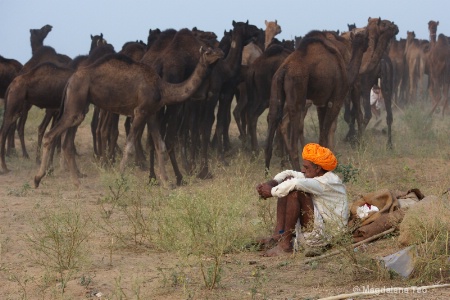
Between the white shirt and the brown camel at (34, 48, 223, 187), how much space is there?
15.4 feet

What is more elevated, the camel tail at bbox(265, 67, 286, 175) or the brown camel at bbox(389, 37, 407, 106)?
the brown camel at bbox(389, 37, 407, 106)

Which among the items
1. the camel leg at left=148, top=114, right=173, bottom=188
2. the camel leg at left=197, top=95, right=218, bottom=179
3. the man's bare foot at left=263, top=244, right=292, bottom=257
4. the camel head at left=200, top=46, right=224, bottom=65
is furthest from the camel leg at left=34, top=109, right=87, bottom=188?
the man's bare foot at left=263, top=244, right=292, bottom=257

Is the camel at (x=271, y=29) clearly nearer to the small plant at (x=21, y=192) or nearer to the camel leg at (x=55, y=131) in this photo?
the camel leg at (x=55, y=131)

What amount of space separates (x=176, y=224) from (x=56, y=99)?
22.4ft

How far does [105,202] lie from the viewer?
431 inches

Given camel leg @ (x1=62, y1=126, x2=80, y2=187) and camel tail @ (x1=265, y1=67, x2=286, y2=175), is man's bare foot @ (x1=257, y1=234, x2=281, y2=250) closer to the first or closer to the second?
camel tail @ (x1=265, y1=67, x2=286, y2=175)

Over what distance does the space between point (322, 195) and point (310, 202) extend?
13 cm

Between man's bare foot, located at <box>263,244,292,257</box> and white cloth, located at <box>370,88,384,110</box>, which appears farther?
white cloth, located at <box>370,88,384,110</box>

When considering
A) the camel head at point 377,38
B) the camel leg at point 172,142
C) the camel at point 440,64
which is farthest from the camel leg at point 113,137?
the camel at point 440,64

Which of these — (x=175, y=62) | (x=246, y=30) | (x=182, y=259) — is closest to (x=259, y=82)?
(x=246, y=30)

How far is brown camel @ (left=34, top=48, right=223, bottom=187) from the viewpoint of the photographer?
1241cm

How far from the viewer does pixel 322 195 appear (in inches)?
313

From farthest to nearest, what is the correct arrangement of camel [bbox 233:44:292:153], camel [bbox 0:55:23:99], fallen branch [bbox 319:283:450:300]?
camel [bbox 0:55:23:99] < camel [bbox 233:44:292:153] < fallen branch [bbox 319:283:450:300]

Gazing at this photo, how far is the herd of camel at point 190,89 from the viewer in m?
12.5
